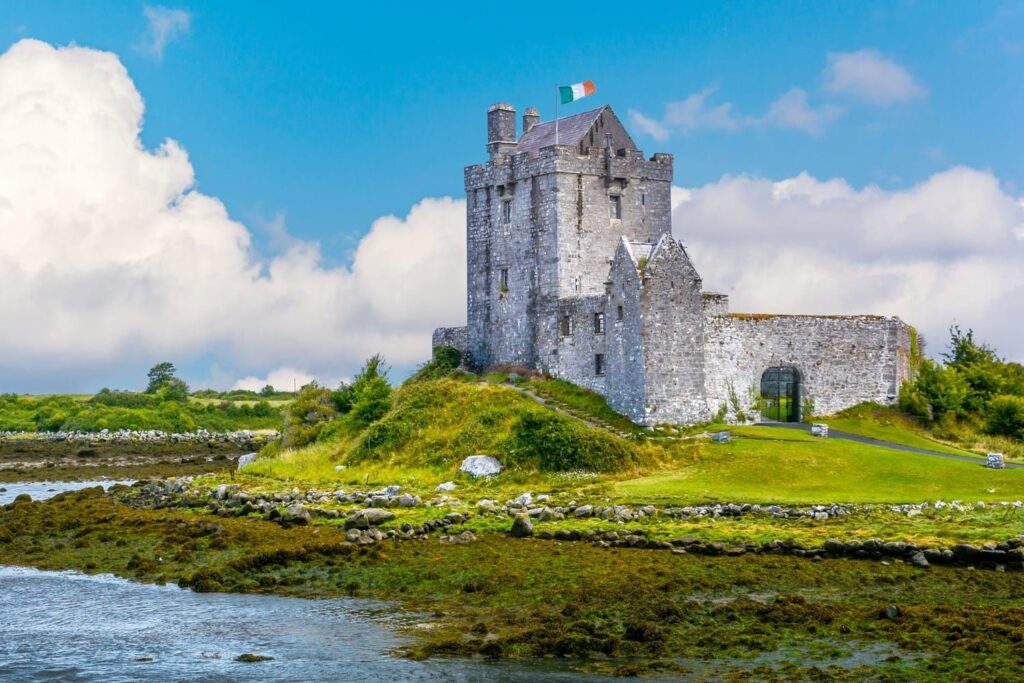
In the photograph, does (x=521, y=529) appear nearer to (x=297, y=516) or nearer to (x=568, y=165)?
(x=297, y=516)

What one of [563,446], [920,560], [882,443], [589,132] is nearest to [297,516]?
[563,446]

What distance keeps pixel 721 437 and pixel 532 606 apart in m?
19.3

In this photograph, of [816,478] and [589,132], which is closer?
[816,478]

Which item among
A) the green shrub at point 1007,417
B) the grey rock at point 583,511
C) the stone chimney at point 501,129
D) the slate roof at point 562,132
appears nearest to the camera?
the grey rock at point 583,511

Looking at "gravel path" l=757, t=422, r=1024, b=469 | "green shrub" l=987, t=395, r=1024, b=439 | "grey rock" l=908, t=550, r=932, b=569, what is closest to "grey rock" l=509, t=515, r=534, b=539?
"grey rock" l=908, t=550, r=932, b=569

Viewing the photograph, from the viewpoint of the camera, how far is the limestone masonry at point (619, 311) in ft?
143

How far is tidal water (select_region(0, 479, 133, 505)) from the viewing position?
48.1 meters

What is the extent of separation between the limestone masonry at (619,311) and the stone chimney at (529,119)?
4.0 inches

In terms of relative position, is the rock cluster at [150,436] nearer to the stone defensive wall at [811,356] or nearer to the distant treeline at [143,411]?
the distant treeline at [143,411]

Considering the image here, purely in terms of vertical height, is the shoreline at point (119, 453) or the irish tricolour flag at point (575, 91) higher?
the irish tricolour flag at point (575, 91)

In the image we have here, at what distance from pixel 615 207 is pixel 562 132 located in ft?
14.5

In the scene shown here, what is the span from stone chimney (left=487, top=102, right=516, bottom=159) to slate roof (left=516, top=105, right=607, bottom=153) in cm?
54

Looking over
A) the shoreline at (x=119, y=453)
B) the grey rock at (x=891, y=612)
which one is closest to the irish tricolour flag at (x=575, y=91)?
the shoreline at (x=119, y=453)

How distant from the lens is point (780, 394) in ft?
156
